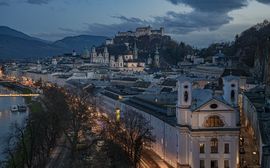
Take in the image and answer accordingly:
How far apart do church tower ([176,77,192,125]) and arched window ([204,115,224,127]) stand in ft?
3.20

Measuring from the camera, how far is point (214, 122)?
2480cm

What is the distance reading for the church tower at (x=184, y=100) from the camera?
25359mm

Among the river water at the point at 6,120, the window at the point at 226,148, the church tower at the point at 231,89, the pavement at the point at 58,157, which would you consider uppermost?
the church tower at the point at 231,89

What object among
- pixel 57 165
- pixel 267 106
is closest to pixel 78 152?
pixel 57 165

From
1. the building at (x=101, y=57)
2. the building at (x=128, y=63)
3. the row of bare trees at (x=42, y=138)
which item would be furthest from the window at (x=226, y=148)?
the building at (x=101, y=57)

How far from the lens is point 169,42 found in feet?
427

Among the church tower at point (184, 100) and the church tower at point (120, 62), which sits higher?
the church tower at point (184, 100)

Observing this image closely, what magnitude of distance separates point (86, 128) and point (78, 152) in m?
5.64

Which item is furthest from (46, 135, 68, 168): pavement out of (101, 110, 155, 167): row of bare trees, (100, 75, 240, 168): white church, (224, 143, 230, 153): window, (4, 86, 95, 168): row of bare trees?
(224, 143, 230, 153): window

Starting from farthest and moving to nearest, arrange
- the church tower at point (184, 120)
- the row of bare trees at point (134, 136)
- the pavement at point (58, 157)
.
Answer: the pavement at point (58, 157), the row of bare trees at point (134, 136), the church tower at point (184, 120)

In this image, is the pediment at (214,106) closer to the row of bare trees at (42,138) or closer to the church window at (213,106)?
the church window at (213,106)

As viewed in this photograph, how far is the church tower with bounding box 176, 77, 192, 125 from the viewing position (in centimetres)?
2536

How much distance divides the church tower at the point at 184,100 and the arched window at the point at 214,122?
975 mm

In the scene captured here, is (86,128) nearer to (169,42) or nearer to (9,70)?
(169,42)
